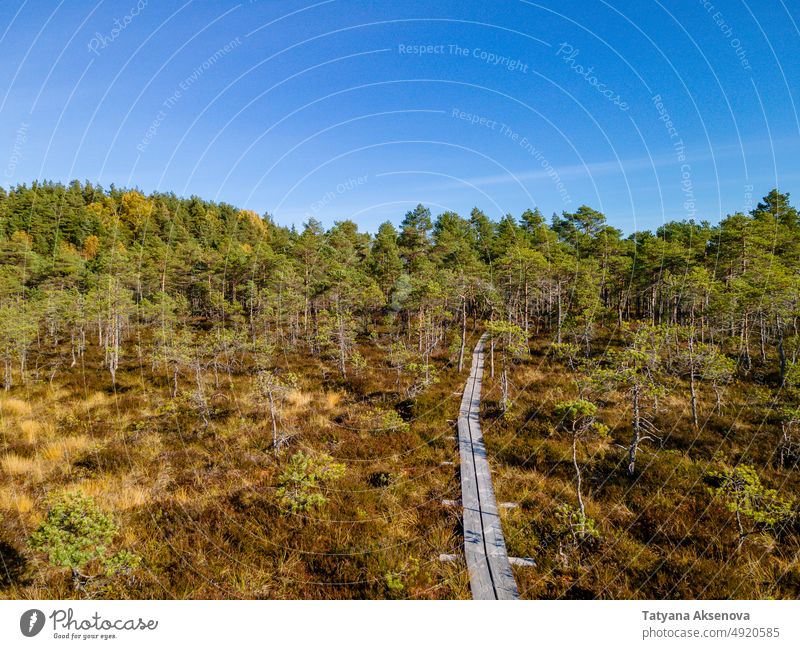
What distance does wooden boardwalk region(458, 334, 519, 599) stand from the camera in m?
8.48

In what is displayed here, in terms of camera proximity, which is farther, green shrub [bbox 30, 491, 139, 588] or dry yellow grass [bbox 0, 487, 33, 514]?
dry yellow grass [bbox 0, 487, 33, 514]

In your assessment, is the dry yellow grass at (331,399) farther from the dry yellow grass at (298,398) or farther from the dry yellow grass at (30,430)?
the dry yellow grass at (30,430)

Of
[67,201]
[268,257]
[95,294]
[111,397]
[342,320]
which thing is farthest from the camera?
[67,201]

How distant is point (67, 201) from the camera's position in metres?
82.2

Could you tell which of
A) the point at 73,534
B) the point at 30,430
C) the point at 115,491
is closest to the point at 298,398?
the point at 115,491

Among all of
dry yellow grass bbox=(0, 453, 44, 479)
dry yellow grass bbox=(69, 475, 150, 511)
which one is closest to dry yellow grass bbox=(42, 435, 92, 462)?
dry yellow grass bbox=(0, 453, 44, 479)

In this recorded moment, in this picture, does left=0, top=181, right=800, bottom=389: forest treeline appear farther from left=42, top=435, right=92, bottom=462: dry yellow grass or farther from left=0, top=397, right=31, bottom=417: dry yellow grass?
left=42, top=435, right=92, bottom=462: dry yellow grass

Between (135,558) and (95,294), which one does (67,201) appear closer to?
(95,294)

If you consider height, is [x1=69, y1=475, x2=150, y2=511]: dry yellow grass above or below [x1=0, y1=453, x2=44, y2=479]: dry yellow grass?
below
